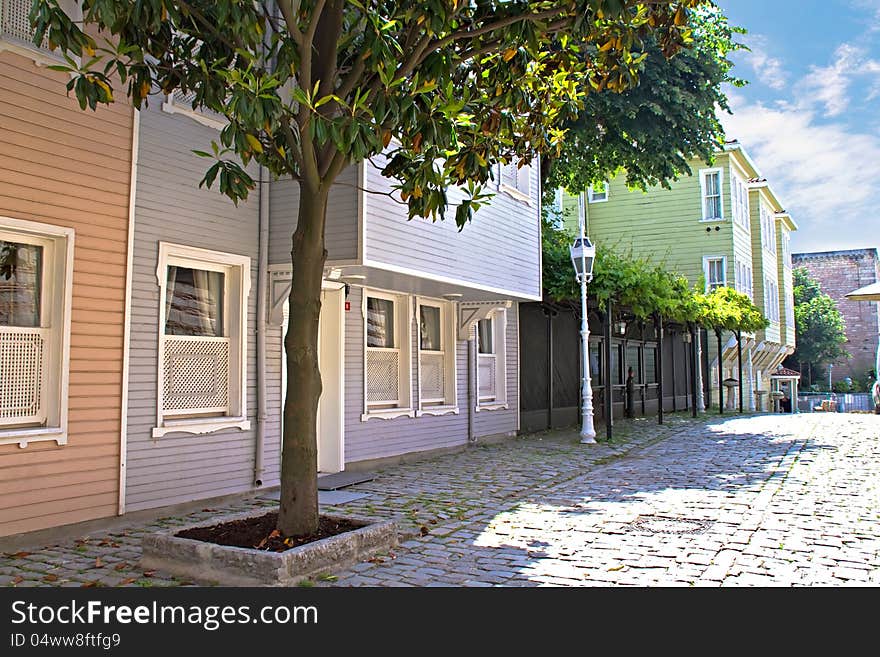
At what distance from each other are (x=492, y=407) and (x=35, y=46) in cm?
983

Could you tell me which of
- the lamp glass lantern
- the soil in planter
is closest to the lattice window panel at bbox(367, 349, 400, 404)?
the lamp glass lantern

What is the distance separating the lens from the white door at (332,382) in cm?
1034

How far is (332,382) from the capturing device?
10398mm

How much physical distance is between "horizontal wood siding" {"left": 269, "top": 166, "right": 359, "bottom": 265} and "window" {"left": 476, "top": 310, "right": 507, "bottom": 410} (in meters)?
5.80

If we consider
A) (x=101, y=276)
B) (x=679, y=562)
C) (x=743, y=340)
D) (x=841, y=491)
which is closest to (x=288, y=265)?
(x=101, y=276)

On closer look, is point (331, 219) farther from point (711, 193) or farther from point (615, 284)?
point (711, 193)

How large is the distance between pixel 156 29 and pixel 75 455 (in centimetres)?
376

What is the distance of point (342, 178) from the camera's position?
30.0ft

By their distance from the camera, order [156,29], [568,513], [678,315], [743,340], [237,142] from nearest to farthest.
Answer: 1. [237,142]
2. [156,29]
3. [568,513]
4. [678,315]
5. [743,340]

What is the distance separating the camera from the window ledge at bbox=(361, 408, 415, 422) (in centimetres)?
1088

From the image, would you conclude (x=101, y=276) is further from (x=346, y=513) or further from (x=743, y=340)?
(x=743, y=340)

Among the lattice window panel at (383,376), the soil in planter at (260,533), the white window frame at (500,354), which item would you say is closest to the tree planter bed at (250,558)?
the soil in planter at (260,533)

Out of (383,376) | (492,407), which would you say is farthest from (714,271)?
(383,376)

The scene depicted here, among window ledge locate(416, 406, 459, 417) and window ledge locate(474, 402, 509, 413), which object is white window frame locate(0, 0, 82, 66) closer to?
window ledge locate(416, 406, 459, 417)
